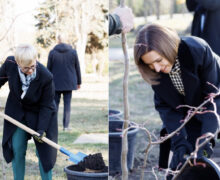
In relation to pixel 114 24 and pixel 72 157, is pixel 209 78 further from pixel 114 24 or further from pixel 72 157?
pixel 72 157

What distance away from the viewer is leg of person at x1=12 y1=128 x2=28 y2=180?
336 cm

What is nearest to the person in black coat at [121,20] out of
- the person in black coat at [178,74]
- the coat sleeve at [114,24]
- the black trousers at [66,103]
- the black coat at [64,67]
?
the coat sleeve at [114,24]

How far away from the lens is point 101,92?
378 centimetres

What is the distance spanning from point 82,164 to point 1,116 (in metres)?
0.74

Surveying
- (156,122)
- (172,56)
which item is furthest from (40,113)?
(156,122)

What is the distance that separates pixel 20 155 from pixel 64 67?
0.79m

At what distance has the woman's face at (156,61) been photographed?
7.58 ft

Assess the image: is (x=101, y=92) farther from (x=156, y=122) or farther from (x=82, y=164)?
(x=156, y=122)

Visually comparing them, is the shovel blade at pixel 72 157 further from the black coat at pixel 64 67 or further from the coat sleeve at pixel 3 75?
the coat sleeve at pixel 3 75

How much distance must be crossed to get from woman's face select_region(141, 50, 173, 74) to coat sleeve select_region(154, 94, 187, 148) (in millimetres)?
433

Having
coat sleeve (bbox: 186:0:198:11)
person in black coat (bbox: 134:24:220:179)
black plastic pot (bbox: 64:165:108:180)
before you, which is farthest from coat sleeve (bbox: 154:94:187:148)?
coat sleeve (bbox: 186:0:198:11)

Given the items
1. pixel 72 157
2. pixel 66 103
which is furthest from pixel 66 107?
pixel 72 157

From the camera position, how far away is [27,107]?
3320mm

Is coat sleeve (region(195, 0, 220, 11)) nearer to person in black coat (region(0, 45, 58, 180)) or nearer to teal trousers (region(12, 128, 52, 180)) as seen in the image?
person in black coat (region(0, 45, 58, 180))
